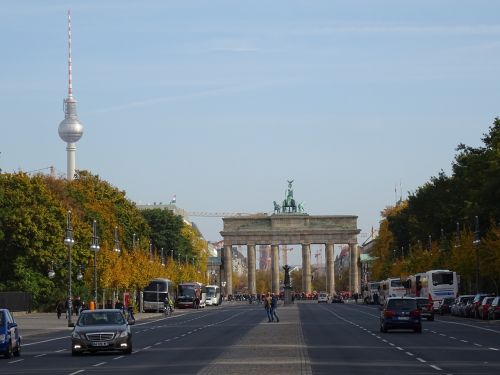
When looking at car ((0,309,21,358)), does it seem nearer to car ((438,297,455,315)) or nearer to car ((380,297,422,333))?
car ((380,297,422,333))

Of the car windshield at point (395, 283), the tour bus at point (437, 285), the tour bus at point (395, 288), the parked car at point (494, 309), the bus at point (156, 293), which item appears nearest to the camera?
the parked car at point (494, 309)

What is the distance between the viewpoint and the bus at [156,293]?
125m

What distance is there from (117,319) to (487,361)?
40.2 ft

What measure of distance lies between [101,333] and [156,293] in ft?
281

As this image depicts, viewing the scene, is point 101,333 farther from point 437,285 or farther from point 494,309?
point 437,285

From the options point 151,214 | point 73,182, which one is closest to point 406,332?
point 73,182

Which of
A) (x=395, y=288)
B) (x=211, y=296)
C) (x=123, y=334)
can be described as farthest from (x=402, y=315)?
(x=211, y=296)

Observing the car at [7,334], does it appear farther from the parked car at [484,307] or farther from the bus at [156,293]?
the bus at [156,293]

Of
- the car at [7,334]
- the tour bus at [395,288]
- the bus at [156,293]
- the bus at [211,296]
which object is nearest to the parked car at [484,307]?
the tour bus at [395,288]

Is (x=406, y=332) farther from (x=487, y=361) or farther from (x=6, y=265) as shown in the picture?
(x=6, y=265)

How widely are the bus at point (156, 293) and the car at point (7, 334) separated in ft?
273

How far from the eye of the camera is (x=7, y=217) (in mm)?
102938

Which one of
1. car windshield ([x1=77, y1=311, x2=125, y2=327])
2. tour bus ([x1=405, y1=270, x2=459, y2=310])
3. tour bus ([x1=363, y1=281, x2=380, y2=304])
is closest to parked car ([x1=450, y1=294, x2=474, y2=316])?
tour bus ([x1=405, y1=270, x2=459, y2=310])

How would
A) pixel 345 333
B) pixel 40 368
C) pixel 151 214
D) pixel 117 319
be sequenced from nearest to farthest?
pixel 40 368
pixel 117 319
pixel 345 333
pixel 151 214
